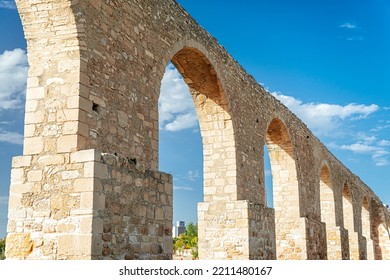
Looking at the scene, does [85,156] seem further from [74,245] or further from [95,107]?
[74,245]

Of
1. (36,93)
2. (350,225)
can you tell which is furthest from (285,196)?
(350,225)

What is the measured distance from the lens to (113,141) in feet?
22.1

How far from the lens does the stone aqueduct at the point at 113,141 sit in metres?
5.90

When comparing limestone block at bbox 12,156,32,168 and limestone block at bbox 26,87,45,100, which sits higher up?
limestone block at bbox 26,87,45,100

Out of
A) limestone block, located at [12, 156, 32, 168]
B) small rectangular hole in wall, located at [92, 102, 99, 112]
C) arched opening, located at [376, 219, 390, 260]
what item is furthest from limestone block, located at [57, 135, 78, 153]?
arched opening, located at [376, 219, 390, 260]

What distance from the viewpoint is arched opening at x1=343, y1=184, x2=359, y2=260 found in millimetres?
23109

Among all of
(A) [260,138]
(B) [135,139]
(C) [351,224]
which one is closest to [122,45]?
(B) [135,139]

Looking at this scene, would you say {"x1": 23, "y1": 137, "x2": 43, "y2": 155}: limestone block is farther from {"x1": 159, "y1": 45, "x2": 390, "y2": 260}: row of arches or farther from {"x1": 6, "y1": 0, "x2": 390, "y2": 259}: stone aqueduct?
{"x1": 159, "y1": 45, "x2": 390, "y2": 260}: row of arches

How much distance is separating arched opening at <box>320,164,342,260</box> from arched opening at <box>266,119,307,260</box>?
4.38 metres

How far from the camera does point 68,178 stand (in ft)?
19.5

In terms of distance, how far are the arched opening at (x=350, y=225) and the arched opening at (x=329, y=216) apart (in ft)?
12.0

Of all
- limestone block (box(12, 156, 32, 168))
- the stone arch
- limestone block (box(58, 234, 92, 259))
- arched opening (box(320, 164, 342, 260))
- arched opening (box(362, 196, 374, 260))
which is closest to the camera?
limestone block (box(58, 234, 92, 259))

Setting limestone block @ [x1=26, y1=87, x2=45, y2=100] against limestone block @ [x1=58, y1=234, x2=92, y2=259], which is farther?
limestone block @ [x1=26, y1=87, x2=45, y2=100]

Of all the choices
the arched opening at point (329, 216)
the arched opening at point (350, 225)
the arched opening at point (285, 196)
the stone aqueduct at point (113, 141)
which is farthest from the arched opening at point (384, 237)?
the stone aqueduct at point (113, 141)
